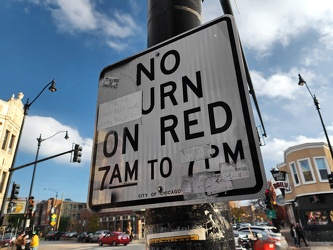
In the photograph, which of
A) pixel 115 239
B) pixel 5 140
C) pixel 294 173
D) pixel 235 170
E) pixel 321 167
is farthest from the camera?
pixel 115 239

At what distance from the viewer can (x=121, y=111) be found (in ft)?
5.39

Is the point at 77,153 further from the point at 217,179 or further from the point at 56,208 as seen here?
the point at 56,208

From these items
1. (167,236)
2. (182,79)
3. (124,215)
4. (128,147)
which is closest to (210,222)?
(167,236)

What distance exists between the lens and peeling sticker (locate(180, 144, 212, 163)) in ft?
3.99

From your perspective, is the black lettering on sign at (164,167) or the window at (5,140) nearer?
the black lettering on sign at (164,167)

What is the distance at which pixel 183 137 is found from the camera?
1.33 meters

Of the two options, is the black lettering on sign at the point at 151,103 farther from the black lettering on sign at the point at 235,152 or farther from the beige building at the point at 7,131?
the beige building at the point at 7,131

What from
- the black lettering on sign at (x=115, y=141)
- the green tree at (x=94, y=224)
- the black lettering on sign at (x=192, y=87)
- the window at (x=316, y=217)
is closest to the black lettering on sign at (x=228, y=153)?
the black lettering on sign at (x=192, y=87)

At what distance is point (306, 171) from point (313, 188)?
6.59 feet

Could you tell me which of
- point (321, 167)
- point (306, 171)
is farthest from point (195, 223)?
point (306, 171)

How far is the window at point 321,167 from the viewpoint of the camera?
22844 mm

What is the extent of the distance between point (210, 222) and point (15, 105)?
32.2m

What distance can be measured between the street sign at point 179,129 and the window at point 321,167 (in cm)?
2635

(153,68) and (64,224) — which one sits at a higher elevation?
(64,224)
